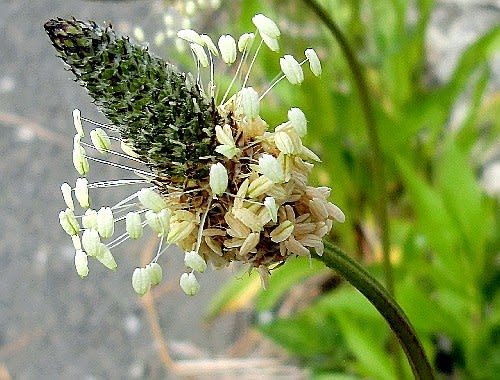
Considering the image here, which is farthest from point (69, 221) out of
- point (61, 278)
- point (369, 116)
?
point (61, 278)

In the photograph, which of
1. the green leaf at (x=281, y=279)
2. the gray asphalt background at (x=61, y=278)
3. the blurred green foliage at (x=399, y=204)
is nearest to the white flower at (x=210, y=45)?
the blurred green foliage at (x=399, y=204)

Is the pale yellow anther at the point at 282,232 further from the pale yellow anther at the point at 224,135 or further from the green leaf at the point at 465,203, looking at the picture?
the green leaf at the point at 465,203

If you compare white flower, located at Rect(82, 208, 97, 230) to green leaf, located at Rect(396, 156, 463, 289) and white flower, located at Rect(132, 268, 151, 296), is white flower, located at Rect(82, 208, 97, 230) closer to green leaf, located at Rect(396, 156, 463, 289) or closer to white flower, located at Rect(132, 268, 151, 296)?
white flower, located at Rect(132, 268, 151, 296)

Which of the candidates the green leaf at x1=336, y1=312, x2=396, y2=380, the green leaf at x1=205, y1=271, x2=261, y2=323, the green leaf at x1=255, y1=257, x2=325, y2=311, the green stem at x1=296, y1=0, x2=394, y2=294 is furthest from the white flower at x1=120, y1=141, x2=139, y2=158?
the green leaf at x1=205, y1=271, x2=261, y2=323

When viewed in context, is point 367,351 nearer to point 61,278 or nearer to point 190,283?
point 190,283

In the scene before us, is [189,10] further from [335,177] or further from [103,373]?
[103,373]

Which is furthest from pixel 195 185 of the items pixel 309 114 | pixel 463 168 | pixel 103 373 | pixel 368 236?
pixel 103 373
